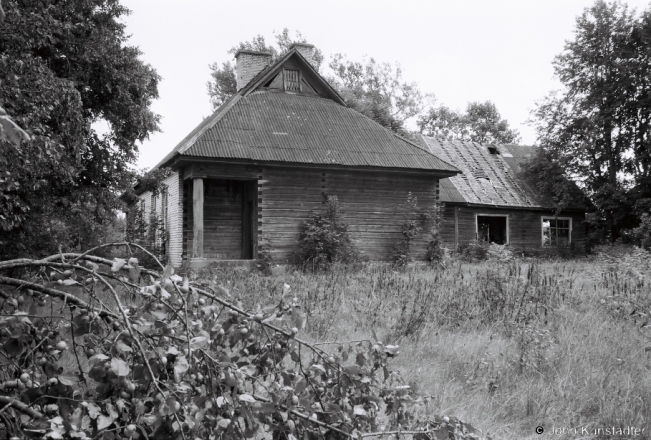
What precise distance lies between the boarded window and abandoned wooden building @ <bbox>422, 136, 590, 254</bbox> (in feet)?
22.0

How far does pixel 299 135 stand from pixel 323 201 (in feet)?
6.78

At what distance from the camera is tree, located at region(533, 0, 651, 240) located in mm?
20922

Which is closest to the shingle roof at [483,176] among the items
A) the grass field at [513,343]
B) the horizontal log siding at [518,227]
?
the horizontal log siding at [518,227]

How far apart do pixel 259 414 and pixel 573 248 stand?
22.8 meters

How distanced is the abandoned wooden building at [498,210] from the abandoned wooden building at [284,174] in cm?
460

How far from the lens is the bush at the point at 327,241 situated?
13.8 m

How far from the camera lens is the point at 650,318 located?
5.61m

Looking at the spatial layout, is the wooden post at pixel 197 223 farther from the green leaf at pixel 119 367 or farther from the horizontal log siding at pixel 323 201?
the green leaf at pixel 119 367

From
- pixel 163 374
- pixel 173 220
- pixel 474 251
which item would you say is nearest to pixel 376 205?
pixel 474 251

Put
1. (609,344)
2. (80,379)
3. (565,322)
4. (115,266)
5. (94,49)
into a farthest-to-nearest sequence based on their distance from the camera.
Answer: (94,49) < (565,322) < (609,344) < (80,379) < (115,266)

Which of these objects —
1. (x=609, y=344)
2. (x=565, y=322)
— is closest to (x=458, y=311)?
(x=565, y=322)

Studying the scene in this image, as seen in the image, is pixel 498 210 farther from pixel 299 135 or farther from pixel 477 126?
pixel 477 126

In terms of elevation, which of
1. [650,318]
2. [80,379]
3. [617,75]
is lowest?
[650,318]

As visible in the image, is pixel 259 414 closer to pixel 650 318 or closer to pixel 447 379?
pixel 447 379
